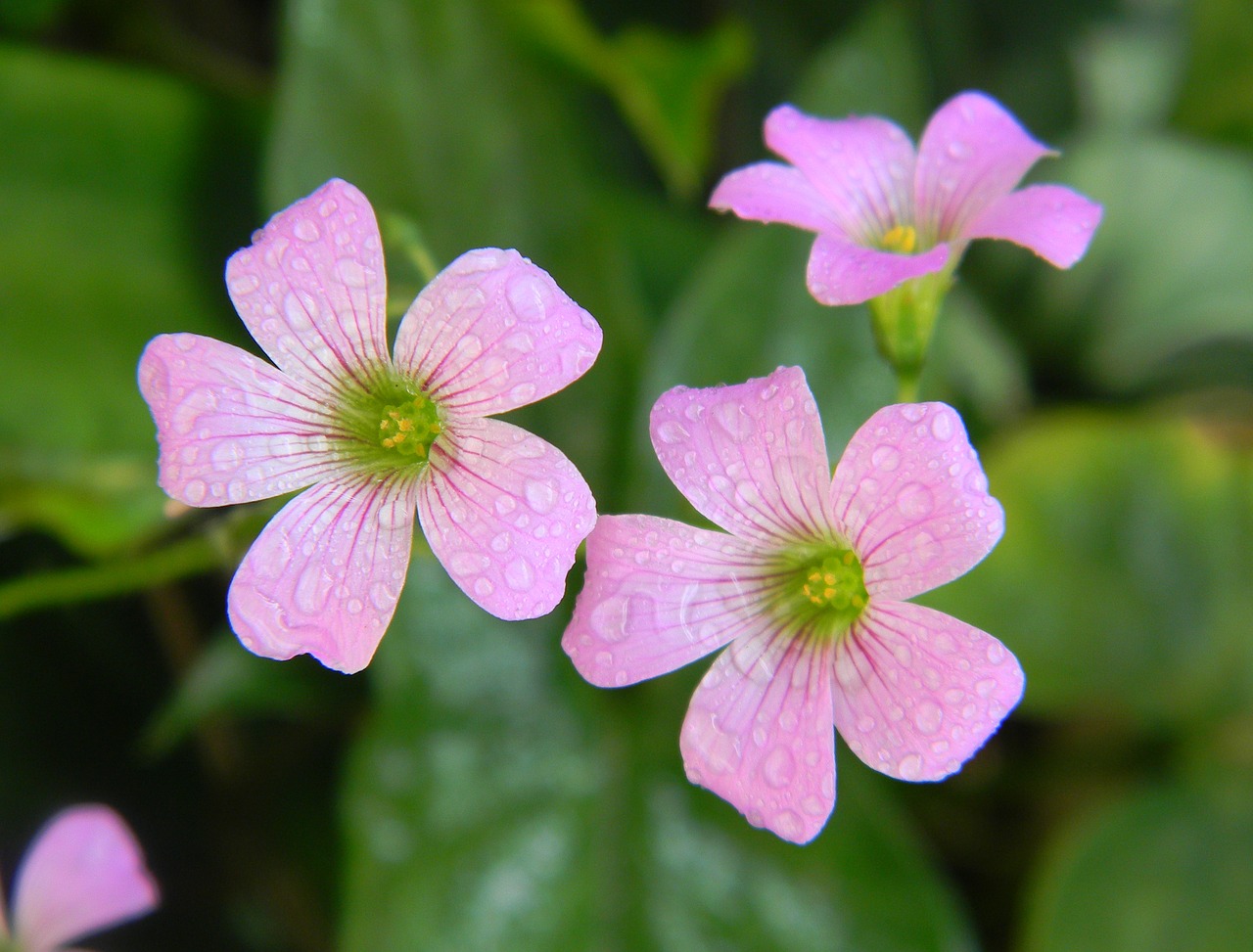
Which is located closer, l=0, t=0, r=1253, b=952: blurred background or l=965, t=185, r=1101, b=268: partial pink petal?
l=965, t=185, r=1101, b=268: partial pink petal

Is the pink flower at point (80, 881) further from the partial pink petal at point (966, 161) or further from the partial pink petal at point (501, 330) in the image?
the partial pink petal at point (966, 161)

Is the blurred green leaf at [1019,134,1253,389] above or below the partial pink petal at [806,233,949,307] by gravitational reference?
above

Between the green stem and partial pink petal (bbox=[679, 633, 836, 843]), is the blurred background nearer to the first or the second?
the green stem

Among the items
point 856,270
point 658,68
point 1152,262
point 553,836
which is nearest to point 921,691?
point 856,270

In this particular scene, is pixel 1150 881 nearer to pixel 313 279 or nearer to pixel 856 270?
pixel 856 270

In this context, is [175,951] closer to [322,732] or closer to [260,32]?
[322,732]

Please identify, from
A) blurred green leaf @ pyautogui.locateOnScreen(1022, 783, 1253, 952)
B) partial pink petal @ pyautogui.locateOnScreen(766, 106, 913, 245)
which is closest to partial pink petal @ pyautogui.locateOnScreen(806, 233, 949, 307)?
partial pink petal @ pyautogui.locateOnScreen(766, 106, 913, 245)

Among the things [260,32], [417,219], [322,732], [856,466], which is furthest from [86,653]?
[856,466]

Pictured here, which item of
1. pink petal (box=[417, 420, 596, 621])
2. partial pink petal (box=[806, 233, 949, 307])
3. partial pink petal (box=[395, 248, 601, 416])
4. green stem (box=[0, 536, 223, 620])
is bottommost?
green stem (box=[0, 536, 223, 620])
